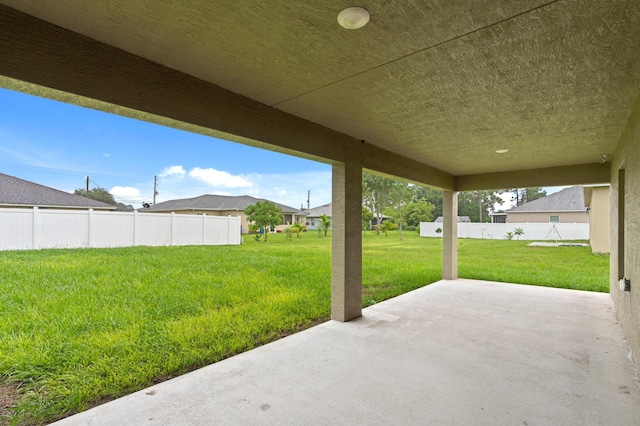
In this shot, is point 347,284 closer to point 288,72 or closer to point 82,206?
point 288,72

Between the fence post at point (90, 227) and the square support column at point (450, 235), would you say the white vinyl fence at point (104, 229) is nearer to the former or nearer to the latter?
the fence post at point (90, 227)

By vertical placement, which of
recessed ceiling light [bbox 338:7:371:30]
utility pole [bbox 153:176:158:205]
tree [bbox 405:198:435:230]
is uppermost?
utility pole [bbox 153:176:158:205]

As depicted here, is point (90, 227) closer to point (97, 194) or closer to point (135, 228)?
point (135, 228)

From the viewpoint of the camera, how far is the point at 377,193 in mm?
26031

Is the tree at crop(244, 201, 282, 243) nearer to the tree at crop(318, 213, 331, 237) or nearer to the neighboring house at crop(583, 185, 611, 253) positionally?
the tree at crop(318, 213, 331, 237)

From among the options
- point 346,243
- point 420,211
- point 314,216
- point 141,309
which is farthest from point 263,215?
point 314,216

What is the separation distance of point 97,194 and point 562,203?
3216 centimetres

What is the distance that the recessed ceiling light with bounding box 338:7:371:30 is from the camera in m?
1.72

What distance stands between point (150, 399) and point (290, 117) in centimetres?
284

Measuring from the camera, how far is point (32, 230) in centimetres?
832

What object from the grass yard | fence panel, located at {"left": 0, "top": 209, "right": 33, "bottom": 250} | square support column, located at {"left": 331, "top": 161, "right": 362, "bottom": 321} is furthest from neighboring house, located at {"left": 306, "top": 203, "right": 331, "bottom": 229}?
square support column, located at {"left": 331, "top": 161, "right": 362, "bottom": 321}

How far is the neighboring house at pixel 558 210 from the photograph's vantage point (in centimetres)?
2161

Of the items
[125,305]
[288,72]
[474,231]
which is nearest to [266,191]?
[474,231]

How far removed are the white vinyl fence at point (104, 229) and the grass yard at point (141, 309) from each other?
770 millimetres
